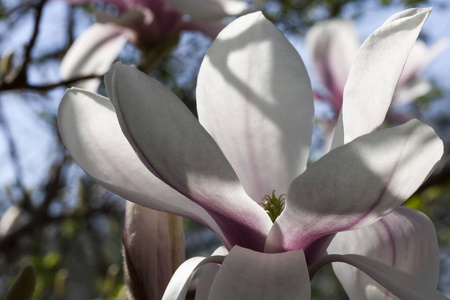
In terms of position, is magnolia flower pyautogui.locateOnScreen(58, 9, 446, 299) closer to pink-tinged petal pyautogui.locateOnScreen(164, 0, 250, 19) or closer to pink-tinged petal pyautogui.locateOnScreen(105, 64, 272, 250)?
pink-tinged petal pyautogui.locateOnScreen(105, 64, 272, 250)

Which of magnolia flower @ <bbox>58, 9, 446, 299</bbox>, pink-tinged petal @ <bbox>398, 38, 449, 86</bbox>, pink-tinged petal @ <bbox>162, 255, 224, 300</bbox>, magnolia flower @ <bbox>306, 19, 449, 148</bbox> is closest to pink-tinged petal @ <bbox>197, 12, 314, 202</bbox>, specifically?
magnolia flower @ <bbox>58, 9, 446, 299</bbox>

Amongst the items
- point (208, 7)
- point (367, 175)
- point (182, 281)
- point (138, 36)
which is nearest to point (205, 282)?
point (182, 281)

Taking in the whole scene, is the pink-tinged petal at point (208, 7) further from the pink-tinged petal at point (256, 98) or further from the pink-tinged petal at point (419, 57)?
the pink-tinged petal at point (419, 57)

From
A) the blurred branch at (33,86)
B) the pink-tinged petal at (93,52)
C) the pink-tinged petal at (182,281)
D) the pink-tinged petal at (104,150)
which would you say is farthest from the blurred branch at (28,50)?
the pink-tinged petal at (182,281)

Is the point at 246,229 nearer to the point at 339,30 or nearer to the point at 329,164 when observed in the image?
the point at 329,164

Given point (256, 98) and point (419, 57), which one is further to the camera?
point (419, 57)

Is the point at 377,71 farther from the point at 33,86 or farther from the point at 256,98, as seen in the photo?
the point at 33,86
